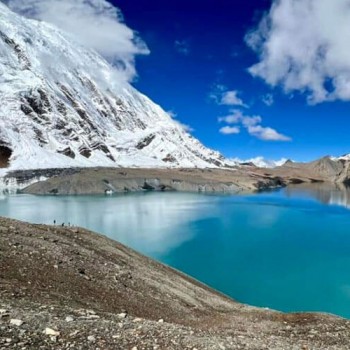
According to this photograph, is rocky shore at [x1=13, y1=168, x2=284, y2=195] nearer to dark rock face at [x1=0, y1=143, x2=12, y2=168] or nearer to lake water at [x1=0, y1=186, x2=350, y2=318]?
dark rock face at [x1=0, y1=143, x2=12, y2=168]

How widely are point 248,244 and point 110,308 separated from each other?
1521 inches

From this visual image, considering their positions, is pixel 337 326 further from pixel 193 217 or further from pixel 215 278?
pixel 193 217

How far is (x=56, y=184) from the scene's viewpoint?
132500 mm

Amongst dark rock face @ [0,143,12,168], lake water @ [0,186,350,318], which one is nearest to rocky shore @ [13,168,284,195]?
dark rock face @ [0,143,12,168]

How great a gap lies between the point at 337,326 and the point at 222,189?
143162 millimetres

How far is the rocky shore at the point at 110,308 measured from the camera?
32.8ft

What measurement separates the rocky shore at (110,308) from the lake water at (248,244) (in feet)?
35.8

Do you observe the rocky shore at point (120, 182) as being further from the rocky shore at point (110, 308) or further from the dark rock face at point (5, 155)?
the rocky shore at point (110, 308)

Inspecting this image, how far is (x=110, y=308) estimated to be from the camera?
48.4 feet

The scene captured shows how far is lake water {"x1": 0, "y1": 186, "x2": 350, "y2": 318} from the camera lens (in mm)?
32844

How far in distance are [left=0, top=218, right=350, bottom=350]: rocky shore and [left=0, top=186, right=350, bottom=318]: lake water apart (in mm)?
10924

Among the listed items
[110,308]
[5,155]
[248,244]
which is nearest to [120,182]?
[5,155]

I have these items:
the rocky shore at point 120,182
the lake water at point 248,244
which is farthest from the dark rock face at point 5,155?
the lake water at point 248,244

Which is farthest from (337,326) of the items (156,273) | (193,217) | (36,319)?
(193,217)
